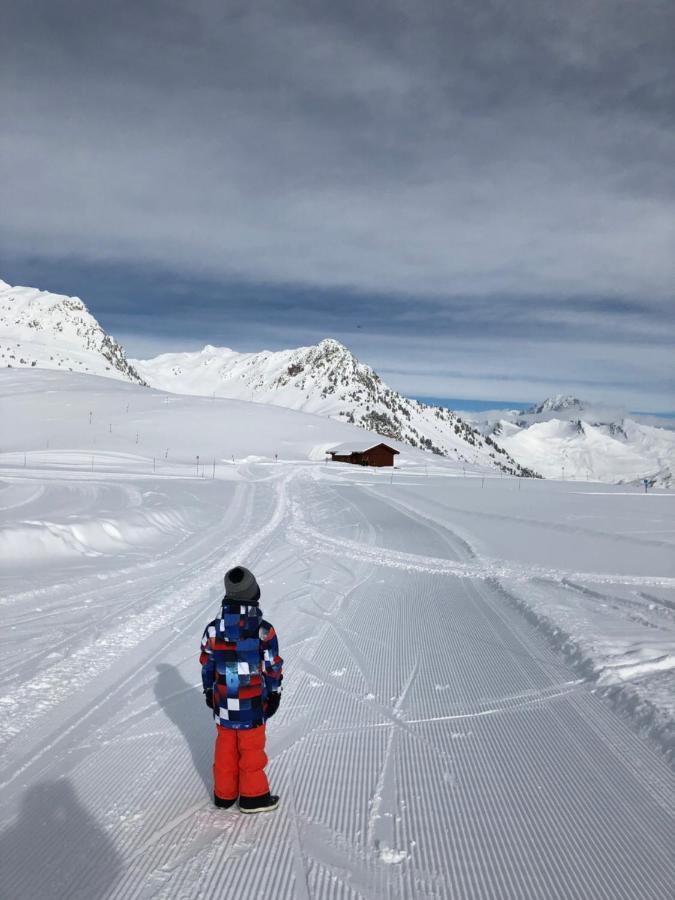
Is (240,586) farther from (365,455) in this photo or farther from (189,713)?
(365,455)

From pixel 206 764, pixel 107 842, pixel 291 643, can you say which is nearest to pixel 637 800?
pixel 206 764

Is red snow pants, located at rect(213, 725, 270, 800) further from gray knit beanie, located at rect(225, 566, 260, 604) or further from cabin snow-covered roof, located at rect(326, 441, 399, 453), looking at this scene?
cabin snow-covered roof, located at rect(326, 441, 399, 453)

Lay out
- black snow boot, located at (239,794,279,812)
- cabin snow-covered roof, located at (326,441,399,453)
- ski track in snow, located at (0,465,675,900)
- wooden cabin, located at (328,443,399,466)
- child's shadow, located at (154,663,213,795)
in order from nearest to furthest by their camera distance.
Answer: ski track in snow, located at (0,465,675,900) < black snow boot, located at (239,794,279,812) < child's shadow, located at (154,663,213,795) < wooden cabin, located at (328,443,399,466) < cabin snow-covered roof, located at (326,441,399,453)

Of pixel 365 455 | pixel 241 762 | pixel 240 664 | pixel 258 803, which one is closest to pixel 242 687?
pixel 240 664

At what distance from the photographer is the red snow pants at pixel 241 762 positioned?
3.52 meters

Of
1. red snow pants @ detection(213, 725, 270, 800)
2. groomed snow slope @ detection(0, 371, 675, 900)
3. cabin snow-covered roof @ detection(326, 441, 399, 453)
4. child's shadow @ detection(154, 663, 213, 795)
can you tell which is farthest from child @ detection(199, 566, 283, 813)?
cabin snow-covered roof @ detection(326, 441, 399, 453)

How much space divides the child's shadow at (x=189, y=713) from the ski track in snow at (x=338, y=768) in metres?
0.02

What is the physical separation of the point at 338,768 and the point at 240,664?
1302 mm

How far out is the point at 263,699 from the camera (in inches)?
138

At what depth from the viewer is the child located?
136 inches

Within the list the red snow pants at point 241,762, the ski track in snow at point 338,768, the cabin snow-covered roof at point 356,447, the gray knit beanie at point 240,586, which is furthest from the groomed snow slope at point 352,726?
the cabin snow-covered roof at point 356,447

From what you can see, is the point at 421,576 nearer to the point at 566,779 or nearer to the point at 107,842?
the point at 566,779

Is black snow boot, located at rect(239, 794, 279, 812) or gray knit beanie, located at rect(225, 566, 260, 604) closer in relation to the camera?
gray knit beanie, located at rect(225, 566, 260, 604)

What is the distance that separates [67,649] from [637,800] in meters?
5.62
